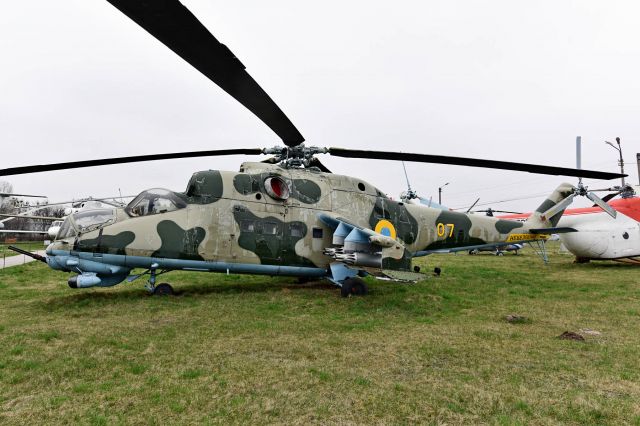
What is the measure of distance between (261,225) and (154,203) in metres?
2.75

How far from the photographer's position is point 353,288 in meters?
10.2

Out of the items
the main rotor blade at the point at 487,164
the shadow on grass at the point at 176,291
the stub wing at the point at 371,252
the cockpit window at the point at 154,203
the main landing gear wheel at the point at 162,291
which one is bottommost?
the shadow on grass at the point at 176,291

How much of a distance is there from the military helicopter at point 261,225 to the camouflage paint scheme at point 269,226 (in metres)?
0.03

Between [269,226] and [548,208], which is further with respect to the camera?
[548,208]

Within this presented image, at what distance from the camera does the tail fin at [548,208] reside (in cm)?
1479

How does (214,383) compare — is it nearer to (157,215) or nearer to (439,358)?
(439,358)

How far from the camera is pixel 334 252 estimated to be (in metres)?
9.94

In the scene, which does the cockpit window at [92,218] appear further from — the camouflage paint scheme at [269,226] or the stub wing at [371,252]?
the stub wing at [371,252]

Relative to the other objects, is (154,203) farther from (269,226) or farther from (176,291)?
(269,226)

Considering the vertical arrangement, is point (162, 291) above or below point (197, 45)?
below

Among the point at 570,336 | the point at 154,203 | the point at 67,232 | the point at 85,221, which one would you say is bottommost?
the point at 570,336

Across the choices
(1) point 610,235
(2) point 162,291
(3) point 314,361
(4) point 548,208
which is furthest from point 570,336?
(1) point 610,235

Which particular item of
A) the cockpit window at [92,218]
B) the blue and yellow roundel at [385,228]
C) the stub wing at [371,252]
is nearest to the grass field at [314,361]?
the stub wing at [371,252]

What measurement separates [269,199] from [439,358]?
6613mm
